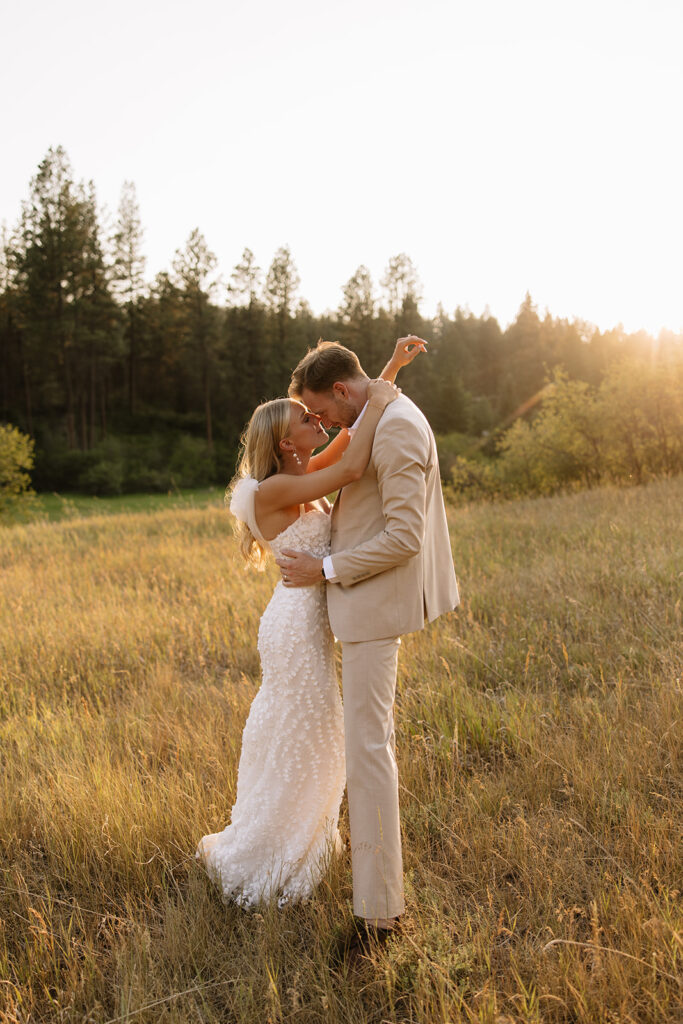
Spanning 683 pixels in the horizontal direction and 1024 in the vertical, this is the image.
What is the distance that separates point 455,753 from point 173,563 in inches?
282

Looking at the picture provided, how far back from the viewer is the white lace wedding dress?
11.2 feet

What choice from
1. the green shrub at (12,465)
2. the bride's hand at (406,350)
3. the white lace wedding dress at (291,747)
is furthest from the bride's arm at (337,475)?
the green shrub at (12,465)

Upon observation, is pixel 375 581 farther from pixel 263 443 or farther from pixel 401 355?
pixel 401 355

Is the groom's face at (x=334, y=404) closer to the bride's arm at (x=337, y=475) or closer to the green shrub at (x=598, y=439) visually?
the bride's arm at (x=337, y=475)

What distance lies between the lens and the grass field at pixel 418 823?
8.84 feet

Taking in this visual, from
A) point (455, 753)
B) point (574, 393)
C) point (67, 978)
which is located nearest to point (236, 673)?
point (455, 753)

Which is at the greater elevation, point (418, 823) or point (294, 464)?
point (294, 464)

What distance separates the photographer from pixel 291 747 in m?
3.44

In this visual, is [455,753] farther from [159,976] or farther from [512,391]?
[512,391]

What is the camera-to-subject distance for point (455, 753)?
431 centimetres

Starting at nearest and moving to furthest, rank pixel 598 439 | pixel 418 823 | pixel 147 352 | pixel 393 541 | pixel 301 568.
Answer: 1. pixel 393 541
2. pixel 301 568
3. pixel 418 823
4. pixel 598 439
5. pixel 147 352

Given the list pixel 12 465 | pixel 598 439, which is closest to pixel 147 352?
pixel 12 465

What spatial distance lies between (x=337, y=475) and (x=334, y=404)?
390 millimetres

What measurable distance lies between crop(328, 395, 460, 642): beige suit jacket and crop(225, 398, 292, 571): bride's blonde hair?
15.9 inches
